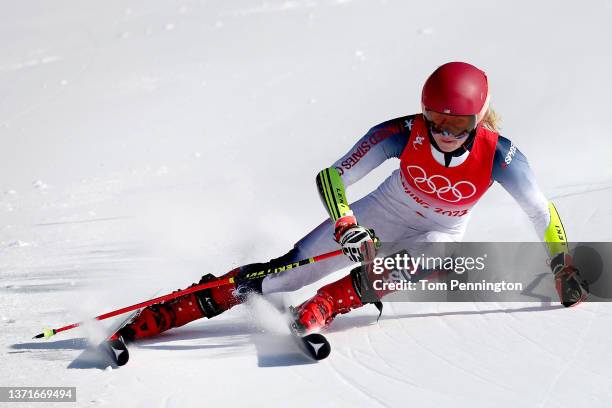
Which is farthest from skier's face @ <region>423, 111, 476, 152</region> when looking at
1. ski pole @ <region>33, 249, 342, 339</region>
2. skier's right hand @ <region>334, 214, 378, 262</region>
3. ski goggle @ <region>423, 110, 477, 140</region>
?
ski pole @ <region>33, 249, 342, 339</region>

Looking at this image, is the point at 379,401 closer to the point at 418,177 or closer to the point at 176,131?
the point at 418,177

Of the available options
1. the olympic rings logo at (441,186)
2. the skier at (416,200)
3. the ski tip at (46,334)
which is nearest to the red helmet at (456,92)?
the skier at (416,200)

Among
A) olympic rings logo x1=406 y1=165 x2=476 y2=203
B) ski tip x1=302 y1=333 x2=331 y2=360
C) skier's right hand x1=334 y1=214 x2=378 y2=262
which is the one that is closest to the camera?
ski tip x1=302 y1=333 x2=331 y2=360

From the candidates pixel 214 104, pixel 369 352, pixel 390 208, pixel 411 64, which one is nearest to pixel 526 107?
pixel 411 64

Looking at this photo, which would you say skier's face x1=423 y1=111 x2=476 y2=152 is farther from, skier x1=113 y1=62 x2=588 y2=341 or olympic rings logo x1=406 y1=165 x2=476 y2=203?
olympic rings logo x1=406 y1=165 x2=476 y2=203

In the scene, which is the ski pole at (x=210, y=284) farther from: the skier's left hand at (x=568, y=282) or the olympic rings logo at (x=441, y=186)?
the skier's left hand at (x=568, y=282)

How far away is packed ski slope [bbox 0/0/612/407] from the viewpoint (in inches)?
163

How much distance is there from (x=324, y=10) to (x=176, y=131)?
5.50m

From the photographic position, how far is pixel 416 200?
16.6ft

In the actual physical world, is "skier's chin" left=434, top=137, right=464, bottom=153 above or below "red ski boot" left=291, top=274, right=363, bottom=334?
above

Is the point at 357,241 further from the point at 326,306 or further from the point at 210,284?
the point at 210,284

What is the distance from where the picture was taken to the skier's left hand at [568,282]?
484 cm

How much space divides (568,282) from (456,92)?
4.19 feet

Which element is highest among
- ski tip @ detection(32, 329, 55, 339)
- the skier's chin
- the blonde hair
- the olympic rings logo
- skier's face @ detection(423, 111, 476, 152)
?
the blonde hair
